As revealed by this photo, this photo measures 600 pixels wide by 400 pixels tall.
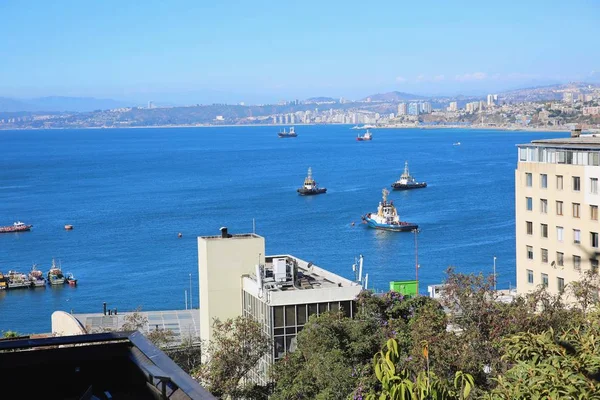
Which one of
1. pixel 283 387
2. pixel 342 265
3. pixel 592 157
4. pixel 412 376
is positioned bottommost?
pixel 342 265

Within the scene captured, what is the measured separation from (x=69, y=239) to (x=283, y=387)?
4064 cm

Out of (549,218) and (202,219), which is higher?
(549,218)

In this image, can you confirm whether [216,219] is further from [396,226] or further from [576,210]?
[576,210]

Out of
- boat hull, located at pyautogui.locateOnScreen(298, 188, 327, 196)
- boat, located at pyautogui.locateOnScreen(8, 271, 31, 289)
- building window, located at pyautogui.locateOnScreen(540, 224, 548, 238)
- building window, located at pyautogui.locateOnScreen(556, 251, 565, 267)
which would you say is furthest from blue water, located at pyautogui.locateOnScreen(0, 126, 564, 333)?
building window, located at pyautogui.locateOnScreen(556, 251, 565, 267)

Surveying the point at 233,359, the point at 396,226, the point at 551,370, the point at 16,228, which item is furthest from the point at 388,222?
the point at 551,370

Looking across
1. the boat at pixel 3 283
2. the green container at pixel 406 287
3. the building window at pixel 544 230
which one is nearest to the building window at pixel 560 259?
the building window at pixel 544 230

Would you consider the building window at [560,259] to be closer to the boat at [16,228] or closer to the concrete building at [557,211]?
the concrete building at [557,211]

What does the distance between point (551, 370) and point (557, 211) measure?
18662mm

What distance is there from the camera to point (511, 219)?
52.6 meters

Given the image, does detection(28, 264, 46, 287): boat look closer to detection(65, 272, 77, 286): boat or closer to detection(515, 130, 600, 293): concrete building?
detection(65, 272, 77, 286): boat

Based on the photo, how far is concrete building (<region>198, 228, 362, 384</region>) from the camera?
15.6m

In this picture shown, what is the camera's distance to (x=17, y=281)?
1533 inches

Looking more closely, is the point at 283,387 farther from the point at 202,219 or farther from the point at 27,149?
the point at 27,149

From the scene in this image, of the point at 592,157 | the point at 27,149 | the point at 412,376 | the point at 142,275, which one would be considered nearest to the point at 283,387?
the point at 412,376
